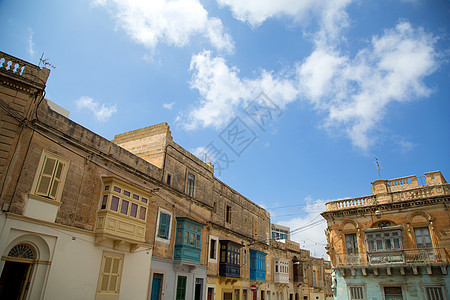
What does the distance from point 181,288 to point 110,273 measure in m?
6.50

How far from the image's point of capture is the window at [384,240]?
2302cm

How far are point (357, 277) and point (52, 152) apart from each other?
23146 mm

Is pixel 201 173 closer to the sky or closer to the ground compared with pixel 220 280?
closer to the sky

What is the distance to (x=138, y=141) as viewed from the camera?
2170cm

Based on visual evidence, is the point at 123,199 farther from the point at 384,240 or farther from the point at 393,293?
the point at 393,293

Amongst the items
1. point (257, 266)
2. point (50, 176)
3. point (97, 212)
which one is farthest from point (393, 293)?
point (50, 176)

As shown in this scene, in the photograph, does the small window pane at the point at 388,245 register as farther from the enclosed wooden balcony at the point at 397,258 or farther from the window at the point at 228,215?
the window at the point at 228,215

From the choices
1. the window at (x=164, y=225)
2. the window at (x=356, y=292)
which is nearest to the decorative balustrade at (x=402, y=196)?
the window at (x=356, y=292)

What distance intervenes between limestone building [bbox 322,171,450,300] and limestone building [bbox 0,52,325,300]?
9.45m

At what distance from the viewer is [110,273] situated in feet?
47.9

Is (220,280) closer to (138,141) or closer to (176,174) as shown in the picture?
(176,174)

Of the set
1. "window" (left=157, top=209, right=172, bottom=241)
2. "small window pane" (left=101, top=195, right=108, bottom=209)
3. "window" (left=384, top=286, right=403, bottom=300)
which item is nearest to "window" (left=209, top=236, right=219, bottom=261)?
"window" (left=157, top=209, right=172, bottom=241)

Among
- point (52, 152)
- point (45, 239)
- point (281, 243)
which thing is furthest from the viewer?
point (281, 243)

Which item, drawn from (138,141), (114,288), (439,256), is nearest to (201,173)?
(138,141)
